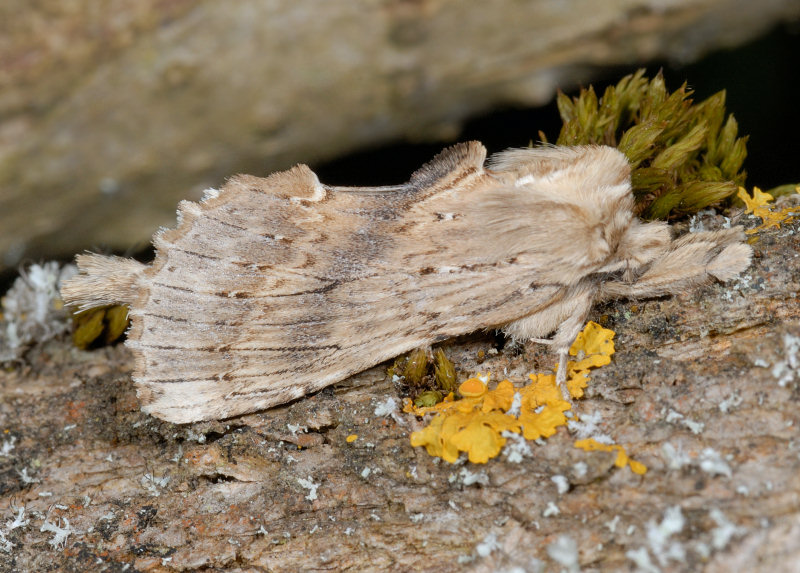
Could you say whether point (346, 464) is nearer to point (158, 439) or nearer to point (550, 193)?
point (158, 439)

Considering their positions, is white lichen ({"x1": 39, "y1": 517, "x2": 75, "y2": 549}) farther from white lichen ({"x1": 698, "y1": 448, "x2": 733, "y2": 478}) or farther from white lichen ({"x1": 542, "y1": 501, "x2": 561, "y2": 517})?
white lichen ({"x1": 698, "y1": 448, "x2": 733, "y2": 478})

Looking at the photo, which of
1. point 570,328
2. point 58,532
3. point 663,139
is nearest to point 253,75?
point 663,139

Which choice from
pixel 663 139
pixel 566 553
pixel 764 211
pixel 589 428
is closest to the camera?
pixel 566 553

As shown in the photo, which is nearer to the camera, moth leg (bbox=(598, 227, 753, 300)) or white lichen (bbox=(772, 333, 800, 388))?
white lichen (bbox=(772, 333, 800, 388))

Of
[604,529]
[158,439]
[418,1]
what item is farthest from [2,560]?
[418,1]

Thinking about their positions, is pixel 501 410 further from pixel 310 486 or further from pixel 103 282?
pixel 103 282

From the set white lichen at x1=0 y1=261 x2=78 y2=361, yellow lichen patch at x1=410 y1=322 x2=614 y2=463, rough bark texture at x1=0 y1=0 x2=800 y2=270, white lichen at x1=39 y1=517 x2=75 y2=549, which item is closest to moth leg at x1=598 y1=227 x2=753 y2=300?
yellow lichen patch at x1=410 y1=322 x2=614 y2=463
